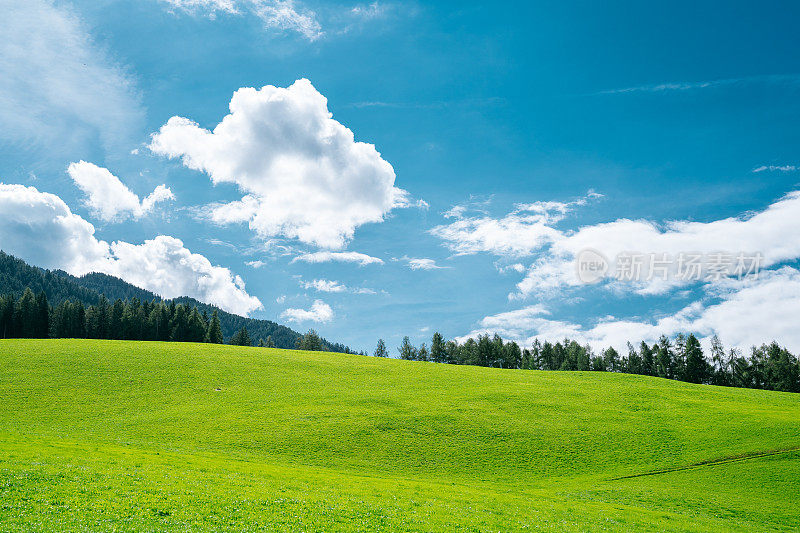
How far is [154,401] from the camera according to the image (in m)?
62.7

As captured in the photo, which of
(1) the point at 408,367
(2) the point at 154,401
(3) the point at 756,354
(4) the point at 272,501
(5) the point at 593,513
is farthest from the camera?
(3) the point at 756,354

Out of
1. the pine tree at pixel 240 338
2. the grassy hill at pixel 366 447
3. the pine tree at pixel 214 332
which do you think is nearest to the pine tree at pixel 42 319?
the pine tree at pixel 214 332

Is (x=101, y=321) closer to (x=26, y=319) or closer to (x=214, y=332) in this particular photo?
(x=26, y=319)

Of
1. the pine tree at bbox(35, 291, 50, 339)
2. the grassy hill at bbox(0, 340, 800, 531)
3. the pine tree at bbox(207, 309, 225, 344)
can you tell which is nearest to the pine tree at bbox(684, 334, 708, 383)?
the grassy hill at bbox(0, 340, 800, 531)

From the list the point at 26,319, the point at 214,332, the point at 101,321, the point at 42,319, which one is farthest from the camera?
the point at 214,332

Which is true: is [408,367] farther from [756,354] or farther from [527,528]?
[756,354]

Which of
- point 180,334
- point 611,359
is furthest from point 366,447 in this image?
point 611,359

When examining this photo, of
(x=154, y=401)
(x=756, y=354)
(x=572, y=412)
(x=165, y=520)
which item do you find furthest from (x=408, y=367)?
(x=756, y=354)

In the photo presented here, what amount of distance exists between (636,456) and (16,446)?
2203 inches

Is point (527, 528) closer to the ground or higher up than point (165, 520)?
closer to the ground

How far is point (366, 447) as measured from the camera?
163ft

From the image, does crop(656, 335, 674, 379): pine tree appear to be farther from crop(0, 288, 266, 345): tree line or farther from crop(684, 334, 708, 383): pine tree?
crop(0, 288, 266, 345): tree line

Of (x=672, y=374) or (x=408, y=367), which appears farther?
(x=672, y=374)

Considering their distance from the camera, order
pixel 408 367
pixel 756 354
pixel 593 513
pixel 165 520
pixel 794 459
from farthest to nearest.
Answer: pixel 756 354 → pixel 408 367 → pixel 794 459 → pixel 593 513 → pixel 165 520
